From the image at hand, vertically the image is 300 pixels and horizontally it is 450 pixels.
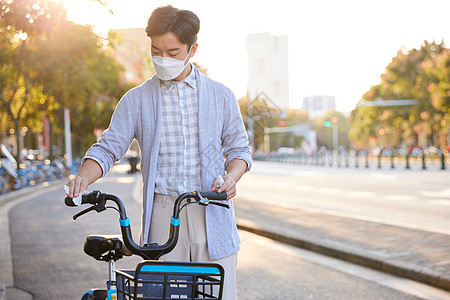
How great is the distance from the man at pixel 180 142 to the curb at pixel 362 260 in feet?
12.4

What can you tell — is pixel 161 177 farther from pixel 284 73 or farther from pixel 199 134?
pixel 284 73

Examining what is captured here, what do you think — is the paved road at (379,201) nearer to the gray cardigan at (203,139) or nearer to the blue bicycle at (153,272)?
the gray cardigan at (203,139)

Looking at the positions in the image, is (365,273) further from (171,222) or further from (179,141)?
(171,222)

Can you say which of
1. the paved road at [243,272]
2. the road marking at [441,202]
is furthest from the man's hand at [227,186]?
the road marking at [441,202]

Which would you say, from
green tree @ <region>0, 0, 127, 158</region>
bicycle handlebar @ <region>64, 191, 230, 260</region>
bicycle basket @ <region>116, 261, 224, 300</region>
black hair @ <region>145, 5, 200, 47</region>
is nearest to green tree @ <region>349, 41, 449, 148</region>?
green tree @ <region>0, 0, 127, 158</region>

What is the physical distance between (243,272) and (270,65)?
30251mm

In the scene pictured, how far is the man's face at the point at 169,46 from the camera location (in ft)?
8.80

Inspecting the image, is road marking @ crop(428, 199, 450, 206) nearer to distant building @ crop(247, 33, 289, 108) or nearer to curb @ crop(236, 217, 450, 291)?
curb @ crop(236, 217, 450, 291)

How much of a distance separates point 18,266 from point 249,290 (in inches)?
117

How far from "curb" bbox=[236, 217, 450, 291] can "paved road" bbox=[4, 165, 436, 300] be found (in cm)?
17

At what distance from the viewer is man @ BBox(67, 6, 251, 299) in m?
2.69

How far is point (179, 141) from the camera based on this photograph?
2.79m

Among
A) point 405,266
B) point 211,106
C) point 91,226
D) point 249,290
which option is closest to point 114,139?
point 211,106

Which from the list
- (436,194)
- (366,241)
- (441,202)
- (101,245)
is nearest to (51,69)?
(436,194)
